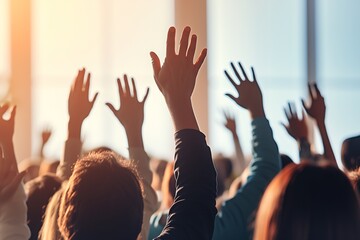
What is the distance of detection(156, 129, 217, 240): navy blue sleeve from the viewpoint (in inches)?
68.1

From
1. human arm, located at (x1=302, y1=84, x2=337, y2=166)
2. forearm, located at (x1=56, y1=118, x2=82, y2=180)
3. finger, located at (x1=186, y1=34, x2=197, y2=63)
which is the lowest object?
forearm, located at (x1=56, y1=118, x2=82, y2=180)

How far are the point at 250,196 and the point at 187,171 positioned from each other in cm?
59

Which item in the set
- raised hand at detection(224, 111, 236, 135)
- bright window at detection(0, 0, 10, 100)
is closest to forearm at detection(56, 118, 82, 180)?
raised hand at detection(224, 111, 236, 135)

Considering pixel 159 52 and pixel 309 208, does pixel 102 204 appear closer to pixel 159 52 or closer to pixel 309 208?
pixel 309 208

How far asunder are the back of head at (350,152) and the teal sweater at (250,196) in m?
0.56

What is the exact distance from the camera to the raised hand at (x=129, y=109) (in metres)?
2.61

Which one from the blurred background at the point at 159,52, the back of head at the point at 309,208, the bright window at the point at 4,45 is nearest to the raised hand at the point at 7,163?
the back of head at the point at 309,208

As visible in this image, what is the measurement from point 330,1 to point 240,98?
29.1 ft

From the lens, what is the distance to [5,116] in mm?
2566

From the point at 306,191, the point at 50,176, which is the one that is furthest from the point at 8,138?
the point at 306,191

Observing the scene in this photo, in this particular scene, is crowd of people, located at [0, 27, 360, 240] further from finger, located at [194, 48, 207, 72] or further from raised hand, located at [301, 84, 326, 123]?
raised hand, located at [301, 84, 326, 123]

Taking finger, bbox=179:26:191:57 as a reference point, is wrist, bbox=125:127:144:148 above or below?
below

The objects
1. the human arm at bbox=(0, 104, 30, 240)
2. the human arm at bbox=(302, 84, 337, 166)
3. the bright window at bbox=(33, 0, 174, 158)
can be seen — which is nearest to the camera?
the human arm at bbox=(0, 104, 30, 240)

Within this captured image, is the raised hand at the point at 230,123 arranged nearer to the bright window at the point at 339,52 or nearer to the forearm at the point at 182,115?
the forearm at the point at 182,115
